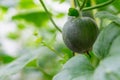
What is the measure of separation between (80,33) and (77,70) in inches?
3.7

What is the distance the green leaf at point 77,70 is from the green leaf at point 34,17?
3.01 ft

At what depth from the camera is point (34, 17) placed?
1708 mm

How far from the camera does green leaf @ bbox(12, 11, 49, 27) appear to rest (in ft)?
5.43

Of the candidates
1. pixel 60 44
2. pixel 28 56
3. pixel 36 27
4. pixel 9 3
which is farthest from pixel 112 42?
pixel 36 27

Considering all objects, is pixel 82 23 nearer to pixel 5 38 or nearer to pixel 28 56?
pixel 28 56

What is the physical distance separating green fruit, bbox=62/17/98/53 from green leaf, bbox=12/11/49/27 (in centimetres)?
87

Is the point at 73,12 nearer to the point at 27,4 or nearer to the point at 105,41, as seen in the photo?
the point at 105,41

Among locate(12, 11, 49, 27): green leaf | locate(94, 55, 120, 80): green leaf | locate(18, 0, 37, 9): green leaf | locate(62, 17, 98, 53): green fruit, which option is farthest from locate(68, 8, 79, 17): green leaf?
locate(18, 0, 37, 9): green leaf

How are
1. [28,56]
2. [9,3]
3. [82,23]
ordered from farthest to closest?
[9,3]
[28,56]
[82,23]

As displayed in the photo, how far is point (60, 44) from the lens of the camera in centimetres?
175

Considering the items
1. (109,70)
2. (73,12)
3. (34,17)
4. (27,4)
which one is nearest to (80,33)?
(73,12)

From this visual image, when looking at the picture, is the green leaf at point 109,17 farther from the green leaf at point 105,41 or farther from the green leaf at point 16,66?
the green leaf at point 16,66

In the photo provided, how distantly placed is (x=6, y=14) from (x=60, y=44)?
0.61 metres

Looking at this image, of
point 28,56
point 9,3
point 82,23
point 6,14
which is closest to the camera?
point 82,23
